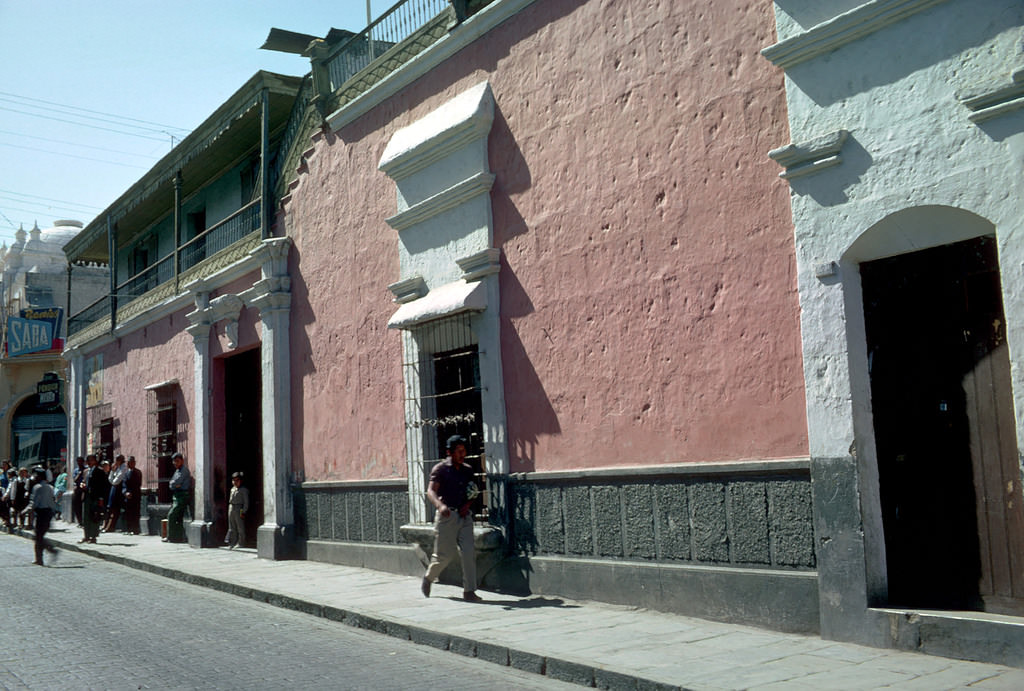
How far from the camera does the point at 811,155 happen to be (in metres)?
6.72

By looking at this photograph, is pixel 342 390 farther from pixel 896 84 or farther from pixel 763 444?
pixel 896 84

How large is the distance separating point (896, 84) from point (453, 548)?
5.41m

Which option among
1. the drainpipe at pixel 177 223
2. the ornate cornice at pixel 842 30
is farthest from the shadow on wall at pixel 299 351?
A: the ornate cornice at pixel 842 30

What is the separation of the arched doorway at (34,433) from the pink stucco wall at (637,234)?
2948cm

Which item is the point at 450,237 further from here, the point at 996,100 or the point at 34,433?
the point at 34,433

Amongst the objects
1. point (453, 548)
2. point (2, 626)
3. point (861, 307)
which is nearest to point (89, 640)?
point (2, 626)

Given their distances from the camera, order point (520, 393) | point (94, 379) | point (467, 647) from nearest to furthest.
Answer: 1. point (467, 647)
2. point (520, 393)
3. point (94, 379)

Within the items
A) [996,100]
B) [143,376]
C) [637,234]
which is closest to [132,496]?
[143,376]

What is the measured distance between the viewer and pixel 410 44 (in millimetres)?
11125

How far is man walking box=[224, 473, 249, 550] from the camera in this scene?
590 inches

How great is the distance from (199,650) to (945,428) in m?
5.46

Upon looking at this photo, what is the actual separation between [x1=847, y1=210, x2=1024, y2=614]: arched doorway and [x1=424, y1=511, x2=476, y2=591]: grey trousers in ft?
12.5

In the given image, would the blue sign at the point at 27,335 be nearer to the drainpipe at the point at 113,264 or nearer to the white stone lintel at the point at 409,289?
the drainpipe at the point at 113,264

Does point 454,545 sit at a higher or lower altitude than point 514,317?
lower
